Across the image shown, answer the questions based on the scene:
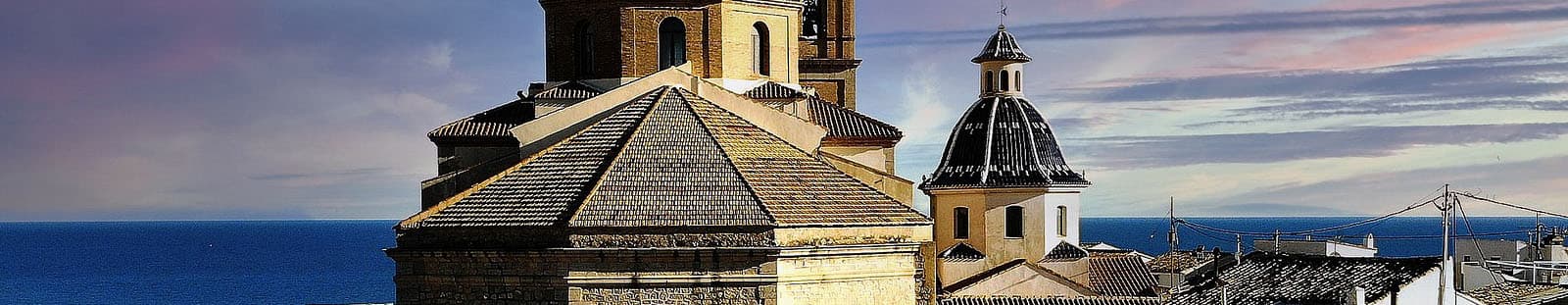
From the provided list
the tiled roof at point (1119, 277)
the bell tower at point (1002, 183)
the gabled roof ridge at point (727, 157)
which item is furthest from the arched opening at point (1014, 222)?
the gabled roof ridge at point (727, 157)

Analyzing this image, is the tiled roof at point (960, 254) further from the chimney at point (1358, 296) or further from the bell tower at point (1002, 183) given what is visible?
the chimney at point (1358, 296)

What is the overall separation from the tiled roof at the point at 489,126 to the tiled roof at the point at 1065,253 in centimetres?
1463

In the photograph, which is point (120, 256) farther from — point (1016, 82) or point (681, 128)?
point (681, 128)

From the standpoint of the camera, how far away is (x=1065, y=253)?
38219 mm

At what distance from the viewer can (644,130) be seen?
22219mm

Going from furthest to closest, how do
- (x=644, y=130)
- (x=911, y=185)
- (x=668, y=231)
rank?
(x=911, y=185) < (x=644, y=130) < (x=668, y=231)

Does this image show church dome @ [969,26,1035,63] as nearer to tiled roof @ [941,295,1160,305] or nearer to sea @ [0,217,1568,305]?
tiled roof @ [941,295,1160,305]

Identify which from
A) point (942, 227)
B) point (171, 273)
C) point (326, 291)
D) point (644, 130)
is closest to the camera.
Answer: point (644, 130)

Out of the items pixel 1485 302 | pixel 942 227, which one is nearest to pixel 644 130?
pixel 1485 302

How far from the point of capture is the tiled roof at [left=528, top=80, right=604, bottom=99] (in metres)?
25.5

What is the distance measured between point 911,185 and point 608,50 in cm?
441

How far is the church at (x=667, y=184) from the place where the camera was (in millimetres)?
19625

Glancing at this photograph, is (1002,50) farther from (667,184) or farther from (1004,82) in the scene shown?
(667,184)

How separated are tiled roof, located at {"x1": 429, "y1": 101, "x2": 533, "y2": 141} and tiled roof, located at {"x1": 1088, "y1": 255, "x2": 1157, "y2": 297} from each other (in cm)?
1402
